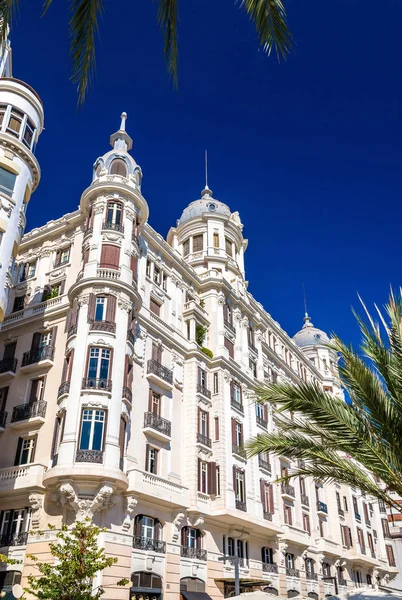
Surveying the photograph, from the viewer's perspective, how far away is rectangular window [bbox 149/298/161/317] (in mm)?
35438

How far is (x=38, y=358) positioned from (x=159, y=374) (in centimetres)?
701

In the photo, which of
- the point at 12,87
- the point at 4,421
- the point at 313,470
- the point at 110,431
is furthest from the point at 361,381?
the point at 12,87

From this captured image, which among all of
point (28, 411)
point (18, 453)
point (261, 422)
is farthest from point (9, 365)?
point (261, 422)

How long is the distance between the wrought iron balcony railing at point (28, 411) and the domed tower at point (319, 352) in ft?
141

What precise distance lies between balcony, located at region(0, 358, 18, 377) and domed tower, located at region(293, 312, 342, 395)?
42.4 meters

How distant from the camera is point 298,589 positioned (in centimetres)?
3997

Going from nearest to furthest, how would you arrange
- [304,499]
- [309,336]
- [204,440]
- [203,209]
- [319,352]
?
[204,440]
[304,499]
[203,209]
[319,352]
[309,336]

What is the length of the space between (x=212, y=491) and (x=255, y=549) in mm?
6720

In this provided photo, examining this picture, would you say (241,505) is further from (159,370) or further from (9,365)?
(9,365)

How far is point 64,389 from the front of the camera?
27922mm

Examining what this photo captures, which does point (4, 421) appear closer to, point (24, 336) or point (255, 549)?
point (24, 336)

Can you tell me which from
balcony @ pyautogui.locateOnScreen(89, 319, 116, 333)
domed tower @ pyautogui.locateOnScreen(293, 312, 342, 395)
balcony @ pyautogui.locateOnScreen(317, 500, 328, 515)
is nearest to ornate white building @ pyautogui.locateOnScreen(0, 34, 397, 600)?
balcony @ pyautogui.locateOnScreen(89, 319, 116, 333)

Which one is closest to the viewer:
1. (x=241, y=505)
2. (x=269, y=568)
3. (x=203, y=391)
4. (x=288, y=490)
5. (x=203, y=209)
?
(x=241, y=505)

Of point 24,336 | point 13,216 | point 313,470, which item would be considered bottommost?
point 313,470
